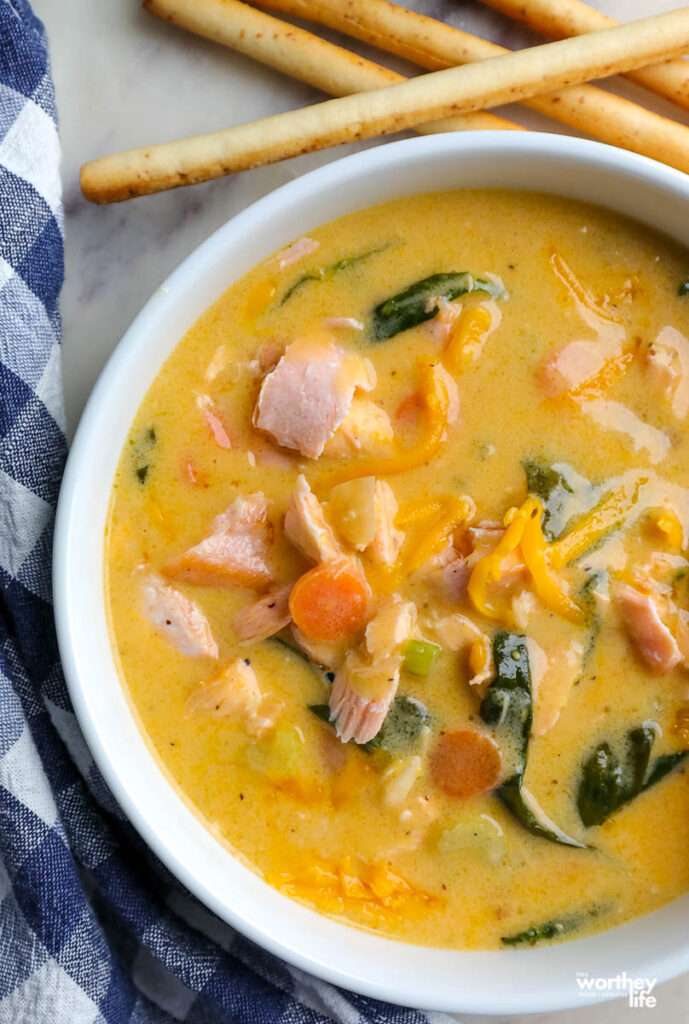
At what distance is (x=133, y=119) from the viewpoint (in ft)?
9.00

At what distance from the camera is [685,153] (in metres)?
2.52

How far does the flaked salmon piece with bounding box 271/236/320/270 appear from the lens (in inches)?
96.4

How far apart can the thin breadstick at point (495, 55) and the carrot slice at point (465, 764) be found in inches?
65.4

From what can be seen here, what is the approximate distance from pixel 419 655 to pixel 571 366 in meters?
0.84

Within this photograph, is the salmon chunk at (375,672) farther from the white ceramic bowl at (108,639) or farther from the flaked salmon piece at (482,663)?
the white ceramic bowl at (108,639)

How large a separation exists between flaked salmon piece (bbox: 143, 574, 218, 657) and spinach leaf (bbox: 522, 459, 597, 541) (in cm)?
94

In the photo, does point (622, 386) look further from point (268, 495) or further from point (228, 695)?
point (228, 695)

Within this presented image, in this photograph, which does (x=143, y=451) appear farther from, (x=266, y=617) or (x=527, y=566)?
(x=527, y=566)

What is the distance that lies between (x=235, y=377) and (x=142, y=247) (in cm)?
60

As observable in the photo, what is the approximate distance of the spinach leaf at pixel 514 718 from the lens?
7.93 ft

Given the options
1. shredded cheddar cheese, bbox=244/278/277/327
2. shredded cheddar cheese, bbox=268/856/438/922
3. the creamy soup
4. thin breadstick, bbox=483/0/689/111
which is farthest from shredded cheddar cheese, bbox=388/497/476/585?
thin breadstick, bbox=483/0/689/111

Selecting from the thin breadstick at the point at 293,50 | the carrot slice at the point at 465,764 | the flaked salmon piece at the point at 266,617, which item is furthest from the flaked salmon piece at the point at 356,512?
the thin breadstick at the point at 293,50

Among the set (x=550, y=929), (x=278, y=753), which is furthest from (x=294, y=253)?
(x=550, y=929)

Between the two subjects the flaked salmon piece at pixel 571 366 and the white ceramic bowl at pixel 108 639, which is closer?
the white ceramic bowl at pixel 108 639
